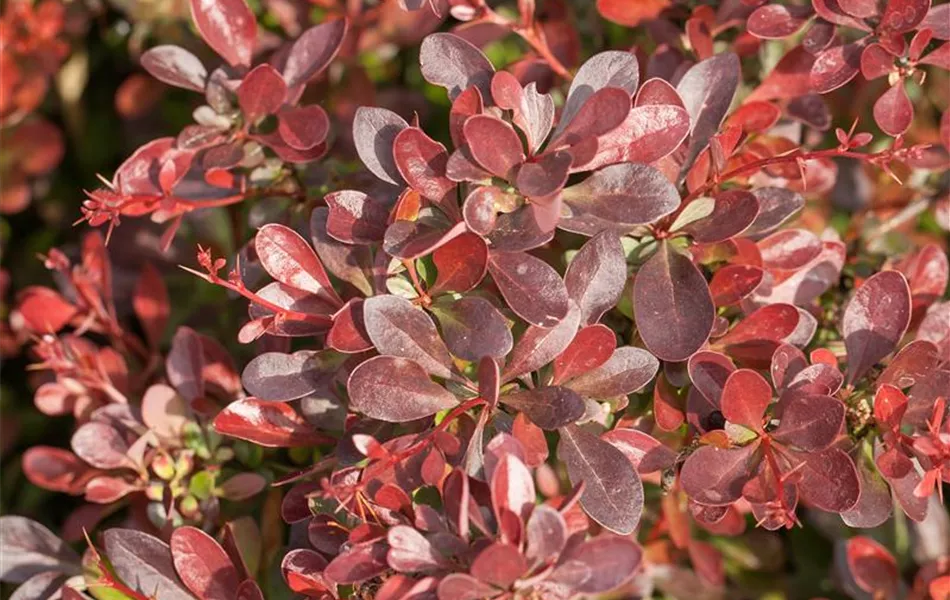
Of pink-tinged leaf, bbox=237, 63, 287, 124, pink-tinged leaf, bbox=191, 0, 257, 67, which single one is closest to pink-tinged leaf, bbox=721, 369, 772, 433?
pink-tinged leaf, bbox=237, 63, 287, 124

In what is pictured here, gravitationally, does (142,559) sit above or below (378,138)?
below

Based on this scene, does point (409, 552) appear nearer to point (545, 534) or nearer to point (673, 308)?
point (545, 534)

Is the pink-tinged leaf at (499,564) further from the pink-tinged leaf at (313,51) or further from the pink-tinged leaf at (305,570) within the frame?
the pink-tinged leaf at (313,51)

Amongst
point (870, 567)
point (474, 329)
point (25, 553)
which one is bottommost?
point (870, 567)

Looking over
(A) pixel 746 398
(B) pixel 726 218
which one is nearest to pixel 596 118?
(B) pixel 726 218

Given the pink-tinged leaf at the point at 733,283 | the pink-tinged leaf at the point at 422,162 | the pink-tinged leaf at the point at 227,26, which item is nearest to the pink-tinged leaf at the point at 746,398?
the pink-tinged leaf at the point at 733,283

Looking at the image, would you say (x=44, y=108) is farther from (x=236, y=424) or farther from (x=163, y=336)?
(x=236, y=424)

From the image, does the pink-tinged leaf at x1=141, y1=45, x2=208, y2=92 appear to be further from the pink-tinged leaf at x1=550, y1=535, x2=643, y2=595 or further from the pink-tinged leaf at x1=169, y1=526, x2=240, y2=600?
the pink-tinged leaf at x1=550, y1=535, x2=643, y2=595

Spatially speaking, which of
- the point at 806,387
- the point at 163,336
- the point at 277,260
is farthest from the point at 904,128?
the point at 163,336
